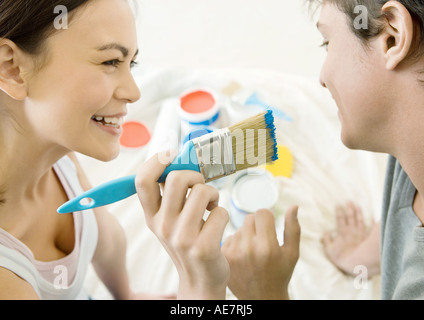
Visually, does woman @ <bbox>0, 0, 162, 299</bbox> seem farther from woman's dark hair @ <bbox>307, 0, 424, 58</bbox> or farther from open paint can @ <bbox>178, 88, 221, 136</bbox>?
open paint can @ <bbox>178, 88, 221, 136</bbox>

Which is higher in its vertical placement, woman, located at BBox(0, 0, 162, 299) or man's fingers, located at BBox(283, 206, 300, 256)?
woman, located at BBox(0, 0, 162, 299)

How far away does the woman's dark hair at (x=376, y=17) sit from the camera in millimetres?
535

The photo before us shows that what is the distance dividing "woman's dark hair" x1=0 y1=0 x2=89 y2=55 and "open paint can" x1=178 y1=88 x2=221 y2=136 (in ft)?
1.86

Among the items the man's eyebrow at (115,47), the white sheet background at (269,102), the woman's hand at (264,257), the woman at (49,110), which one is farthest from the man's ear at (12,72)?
the white sheet background at (269,102)

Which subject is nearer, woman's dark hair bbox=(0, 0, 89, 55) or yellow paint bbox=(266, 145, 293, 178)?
woman's dark hair bbox=(0, 0, 89, 55)

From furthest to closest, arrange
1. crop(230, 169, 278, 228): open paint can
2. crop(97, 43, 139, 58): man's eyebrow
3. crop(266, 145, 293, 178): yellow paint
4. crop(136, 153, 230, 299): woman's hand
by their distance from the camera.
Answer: crop(266, 145, 293, 178): yellow paint
crop(230, 169, 278, 228): open paint can
crop(97, 43, 139, 58): man's eyebrow
crop(136, 153, 230, 299): woman's hand

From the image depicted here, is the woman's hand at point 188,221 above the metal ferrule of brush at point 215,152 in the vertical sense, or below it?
below

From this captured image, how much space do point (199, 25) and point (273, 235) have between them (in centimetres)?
101

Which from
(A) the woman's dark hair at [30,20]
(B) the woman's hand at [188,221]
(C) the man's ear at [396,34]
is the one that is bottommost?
(B) the woman's hand at [188,221]

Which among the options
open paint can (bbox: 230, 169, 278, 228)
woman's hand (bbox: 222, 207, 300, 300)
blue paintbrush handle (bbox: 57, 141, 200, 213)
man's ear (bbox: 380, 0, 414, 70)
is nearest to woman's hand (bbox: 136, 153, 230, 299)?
blue paintbrush handle (bbox: 57, 141, 200, 213)

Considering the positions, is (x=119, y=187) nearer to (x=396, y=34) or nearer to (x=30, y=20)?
(x=30, y=20)

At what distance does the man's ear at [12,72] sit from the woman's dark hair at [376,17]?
474mm

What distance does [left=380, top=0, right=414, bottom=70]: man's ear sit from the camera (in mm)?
538

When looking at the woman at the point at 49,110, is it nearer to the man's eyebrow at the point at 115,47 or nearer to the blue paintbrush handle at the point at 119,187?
the man's eyebrow at the point at 115,47
